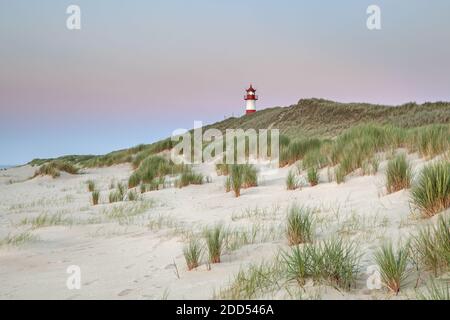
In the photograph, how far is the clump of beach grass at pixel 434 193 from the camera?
3.47 m

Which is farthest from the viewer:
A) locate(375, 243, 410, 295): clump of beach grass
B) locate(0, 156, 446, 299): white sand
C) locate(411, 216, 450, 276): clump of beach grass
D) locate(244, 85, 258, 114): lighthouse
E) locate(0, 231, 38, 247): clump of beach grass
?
locate(244, 85, 258, 114): lighthouse

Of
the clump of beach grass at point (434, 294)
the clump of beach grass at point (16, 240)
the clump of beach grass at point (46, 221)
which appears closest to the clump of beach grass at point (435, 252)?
the clump of beach grass at point (434, 294)

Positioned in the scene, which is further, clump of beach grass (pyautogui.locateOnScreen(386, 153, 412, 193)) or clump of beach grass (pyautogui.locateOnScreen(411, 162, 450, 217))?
clump of beach grass (pyautogui.locateOnScreen(386, 153, 412, 193))

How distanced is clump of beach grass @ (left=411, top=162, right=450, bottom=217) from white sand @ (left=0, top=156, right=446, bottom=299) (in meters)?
0.18

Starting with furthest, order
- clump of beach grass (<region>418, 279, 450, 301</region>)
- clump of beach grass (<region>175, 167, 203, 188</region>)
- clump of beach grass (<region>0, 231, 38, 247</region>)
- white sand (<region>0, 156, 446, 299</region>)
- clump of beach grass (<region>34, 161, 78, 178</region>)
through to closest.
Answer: clump of beach grass (<region>34, 161, 78, 178</region>), clump of beach grass (<region>175, 167, 203, 188</region>), clump of beach grass (<region>0, 231, 38, 247</region>), white sand (<region>0, 156, 446, 299</region>), clump of beach grass (<region>418, 279, 450, 301</region>)

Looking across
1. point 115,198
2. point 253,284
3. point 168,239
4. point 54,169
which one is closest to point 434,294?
point 253,284

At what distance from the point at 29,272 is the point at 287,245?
228 cm

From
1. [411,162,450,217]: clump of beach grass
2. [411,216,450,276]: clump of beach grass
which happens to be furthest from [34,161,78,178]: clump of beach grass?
[411,216,450,276]: clump of beach grass

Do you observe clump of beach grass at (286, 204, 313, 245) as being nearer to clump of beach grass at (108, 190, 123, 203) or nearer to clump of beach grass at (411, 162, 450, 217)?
clump of beach grass at (411, 162, 450, 217)

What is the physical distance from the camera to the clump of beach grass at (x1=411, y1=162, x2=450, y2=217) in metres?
3.47

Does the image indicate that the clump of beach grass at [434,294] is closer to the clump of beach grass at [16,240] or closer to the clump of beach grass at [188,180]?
the clump of beach grass at [16,240]

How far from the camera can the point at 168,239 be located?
4.05m

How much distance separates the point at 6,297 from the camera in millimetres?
2670
